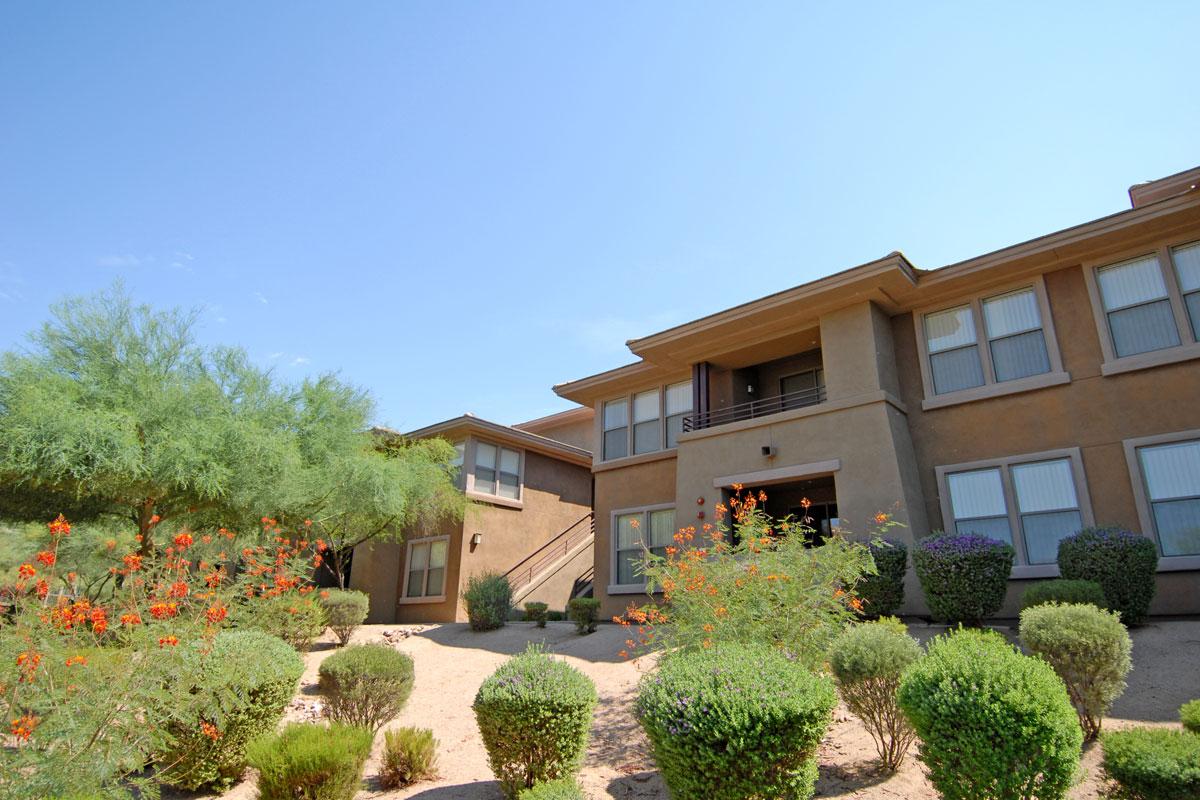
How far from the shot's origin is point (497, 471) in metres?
21.8

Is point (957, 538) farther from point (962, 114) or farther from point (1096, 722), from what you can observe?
point (962, 114)

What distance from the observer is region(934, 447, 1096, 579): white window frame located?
Result: 11.4m

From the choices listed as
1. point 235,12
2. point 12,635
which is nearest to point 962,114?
point 235,12

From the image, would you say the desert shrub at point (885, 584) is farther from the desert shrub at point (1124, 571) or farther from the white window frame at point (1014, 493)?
the desert shrub at point (1124, 571)

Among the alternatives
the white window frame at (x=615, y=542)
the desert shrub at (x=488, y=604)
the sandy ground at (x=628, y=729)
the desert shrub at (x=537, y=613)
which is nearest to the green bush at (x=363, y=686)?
the sandy ground at (x=628, y=729)

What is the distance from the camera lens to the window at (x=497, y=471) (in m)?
21.3

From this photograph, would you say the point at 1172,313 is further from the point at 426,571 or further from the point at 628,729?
the point at 426,571

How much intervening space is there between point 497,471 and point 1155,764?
1867 centimetres

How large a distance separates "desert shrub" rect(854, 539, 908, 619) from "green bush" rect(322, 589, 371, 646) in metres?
9.66

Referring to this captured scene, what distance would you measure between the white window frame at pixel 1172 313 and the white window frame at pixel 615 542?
→ 910 cm

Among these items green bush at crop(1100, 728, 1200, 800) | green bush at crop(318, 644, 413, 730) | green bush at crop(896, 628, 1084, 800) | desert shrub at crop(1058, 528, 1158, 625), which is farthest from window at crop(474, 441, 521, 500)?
green bush at crop(1100, 728, 1200, 800)

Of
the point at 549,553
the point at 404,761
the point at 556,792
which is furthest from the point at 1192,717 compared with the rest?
the point at 549,553

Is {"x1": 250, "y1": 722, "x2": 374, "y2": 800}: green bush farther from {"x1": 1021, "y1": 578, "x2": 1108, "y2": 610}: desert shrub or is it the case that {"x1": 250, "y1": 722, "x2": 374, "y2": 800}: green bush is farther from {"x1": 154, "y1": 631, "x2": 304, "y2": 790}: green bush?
{"x1": 1021, "y1": 578, "x2": 1108, "y2": 610}: desert shrub

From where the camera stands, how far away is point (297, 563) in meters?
8.48
